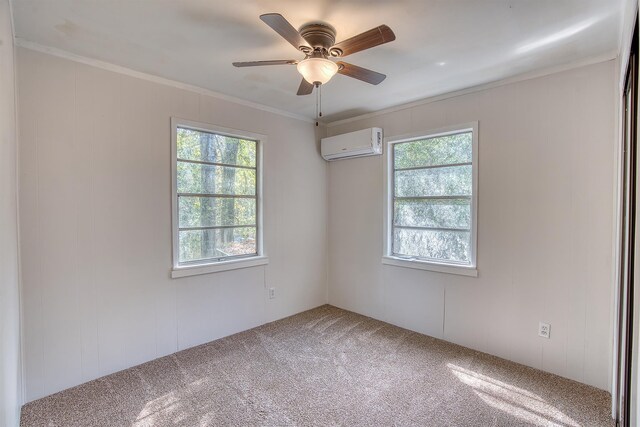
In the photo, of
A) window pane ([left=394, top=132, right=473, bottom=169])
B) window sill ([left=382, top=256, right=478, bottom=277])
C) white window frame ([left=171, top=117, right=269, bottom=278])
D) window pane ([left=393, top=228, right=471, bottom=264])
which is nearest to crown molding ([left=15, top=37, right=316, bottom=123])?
white window frame ([left=171, top=117, right=269, bottom=278])

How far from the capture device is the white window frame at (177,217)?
295 cm

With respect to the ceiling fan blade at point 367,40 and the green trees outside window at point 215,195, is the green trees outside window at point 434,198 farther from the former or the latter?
the ceiling fan blade at point 367,40

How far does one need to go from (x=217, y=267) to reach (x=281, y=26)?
236 centimetres

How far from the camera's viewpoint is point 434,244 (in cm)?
341

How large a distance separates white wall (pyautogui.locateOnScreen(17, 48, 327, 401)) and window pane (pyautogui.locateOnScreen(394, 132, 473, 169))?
1753mm

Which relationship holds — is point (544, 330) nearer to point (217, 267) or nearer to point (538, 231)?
point (538, 231)

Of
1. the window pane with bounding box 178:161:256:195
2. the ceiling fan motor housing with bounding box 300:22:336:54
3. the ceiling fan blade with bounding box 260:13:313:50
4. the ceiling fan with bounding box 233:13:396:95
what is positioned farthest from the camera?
the window pane with bounding box 178:161:256:195

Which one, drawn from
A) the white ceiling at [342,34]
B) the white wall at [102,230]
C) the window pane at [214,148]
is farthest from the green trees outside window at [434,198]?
the white wall at [102,230]

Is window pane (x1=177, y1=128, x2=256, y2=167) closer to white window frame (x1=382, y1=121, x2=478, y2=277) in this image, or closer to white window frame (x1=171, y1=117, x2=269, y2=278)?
white window frame (x1=171, y1=117, x2=269, y2=278)

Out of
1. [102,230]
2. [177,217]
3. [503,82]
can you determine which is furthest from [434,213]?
[102,230]

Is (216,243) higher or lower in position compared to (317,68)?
lower

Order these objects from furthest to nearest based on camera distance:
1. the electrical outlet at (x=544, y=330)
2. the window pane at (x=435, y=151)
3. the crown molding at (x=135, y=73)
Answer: the window pane at (x=435, y=151) < the electrical outlet at (x=544, y=330) < the crown molding at (x=135, y=73)

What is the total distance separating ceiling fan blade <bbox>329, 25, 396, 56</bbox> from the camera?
164 cm

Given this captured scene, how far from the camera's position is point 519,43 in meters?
→ 2.24
